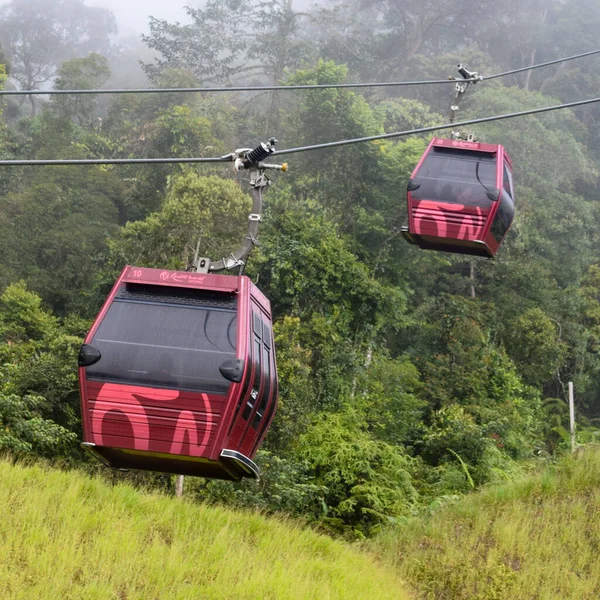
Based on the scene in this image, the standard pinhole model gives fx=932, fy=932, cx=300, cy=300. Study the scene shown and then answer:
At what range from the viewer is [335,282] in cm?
2122

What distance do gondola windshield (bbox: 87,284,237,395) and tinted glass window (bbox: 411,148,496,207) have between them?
4060 mm

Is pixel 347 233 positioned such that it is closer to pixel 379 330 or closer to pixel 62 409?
pixel 379 330

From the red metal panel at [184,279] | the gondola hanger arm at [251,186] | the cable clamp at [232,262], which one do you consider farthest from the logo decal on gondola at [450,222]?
the red metal panel at [184,279]

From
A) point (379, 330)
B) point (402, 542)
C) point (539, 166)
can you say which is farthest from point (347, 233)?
point (402, 542)

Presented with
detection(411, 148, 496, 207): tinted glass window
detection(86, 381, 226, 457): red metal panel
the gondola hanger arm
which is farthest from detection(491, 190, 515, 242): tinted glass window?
detection(86, 381, 226, 457): red metal panel

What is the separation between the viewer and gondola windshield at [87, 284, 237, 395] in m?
6.29

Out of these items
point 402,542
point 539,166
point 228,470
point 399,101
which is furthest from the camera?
point 399,101

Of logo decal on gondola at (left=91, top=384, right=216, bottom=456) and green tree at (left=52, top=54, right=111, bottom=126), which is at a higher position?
green tree at (left=52, top=54, right=111, bottom=126)

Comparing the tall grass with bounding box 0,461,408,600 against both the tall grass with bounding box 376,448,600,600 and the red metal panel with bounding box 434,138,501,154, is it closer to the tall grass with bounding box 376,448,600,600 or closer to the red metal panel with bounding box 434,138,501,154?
the tall grass with bounding box 376,448,600,600

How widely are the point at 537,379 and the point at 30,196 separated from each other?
14.4 metres

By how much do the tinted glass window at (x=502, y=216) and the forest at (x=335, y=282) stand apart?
422 cm

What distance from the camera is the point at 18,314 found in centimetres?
2017

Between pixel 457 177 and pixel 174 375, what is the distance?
4.88 m

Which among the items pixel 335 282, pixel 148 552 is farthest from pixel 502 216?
pixel 335 282
